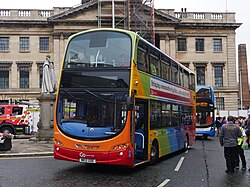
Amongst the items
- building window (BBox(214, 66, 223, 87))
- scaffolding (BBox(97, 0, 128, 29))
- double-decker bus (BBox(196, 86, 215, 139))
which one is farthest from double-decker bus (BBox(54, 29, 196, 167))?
building window (BBox(214, 66, 223, 87))

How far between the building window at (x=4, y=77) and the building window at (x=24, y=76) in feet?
5.87

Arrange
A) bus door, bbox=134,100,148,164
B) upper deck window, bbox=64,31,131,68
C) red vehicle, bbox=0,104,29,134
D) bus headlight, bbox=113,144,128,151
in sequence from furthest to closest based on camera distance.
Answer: red vehicle, bbox=0,104,29,134 < bus door, bbox=134,100,148,164 < upper deck window, bbox=64,31,131,68 < bus headlight, bbox=113,144,128,151

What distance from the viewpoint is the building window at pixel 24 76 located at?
48844mm

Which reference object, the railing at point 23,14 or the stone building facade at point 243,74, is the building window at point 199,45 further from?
the railing at point 23,14

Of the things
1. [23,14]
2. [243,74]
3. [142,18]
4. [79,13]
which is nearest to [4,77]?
[23,14]

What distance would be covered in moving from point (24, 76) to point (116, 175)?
41.2m

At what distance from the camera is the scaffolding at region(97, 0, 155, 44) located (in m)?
46.2

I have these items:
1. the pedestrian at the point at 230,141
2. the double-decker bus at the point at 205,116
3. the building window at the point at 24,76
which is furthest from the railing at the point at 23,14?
the pedestrian at the point at 230,141

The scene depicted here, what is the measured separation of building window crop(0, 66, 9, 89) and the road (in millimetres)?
37228

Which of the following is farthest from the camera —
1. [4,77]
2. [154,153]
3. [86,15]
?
[4,77]

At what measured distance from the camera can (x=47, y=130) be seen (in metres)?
19.9

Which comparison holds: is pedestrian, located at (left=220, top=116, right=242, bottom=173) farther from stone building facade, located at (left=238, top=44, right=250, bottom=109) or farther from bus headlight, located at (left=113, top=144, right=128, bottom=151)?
stone building facade, located at (left=238, top=44, right=250, bottom=109)

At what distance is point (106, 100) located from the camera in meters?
10.0

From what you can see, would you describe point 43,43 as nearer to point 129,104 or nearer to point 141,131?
point 141,131
